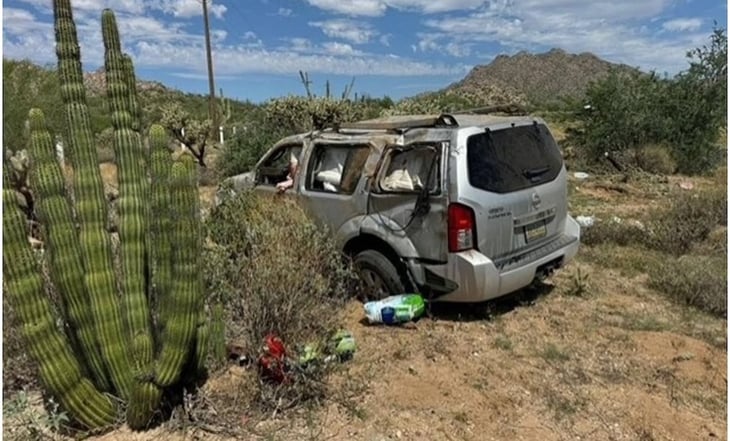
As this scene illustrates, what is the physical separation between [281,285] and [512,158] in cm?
250

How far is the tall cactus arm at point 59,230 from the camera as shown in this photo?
3494 mm

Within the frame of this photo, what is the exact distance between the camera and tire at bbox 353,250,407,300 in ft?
18.4

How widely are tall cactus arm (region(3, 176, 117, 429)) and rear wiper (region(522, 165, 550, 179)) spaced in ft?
13.2

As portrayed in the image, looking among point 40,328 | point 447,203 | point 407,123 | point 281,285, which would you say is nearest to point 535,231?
point 447,203

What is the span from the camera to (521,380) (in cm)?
450

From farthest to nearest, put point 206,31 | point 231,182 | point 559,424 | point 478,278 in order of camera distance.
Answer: point 206,31 → point 231,182 → point 478,278 → point 559,424

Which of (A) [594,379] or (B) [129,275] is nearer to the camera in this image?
(B) [129,275]

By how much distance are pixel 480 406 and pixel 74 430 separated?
2715 millimetres

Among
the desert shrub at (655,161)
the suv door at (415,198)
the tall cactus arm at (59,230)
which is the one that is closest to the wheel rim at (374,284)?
the suv door at (415,198)

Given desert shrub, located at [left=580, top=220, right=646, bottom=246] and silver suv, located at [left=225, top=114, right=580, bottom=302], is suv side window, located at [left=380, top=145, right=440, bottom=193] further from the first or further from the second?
desert shrub, located at [left=580, top=220, right=646, bottom=246]

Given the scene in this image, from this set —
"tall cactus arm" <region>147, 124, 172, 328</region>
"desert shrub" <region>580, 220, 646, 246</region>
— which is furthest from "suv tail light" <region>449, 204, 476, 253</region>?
"desert shrub" <region>580, 220, 646, 246</region>

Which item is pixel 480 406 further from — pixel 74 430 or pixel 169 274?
pixel 74 430

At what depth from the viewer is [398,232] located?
5.47 metres

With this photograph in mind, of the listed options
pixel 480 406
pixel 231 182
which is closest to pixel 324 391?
pixel 480 406
